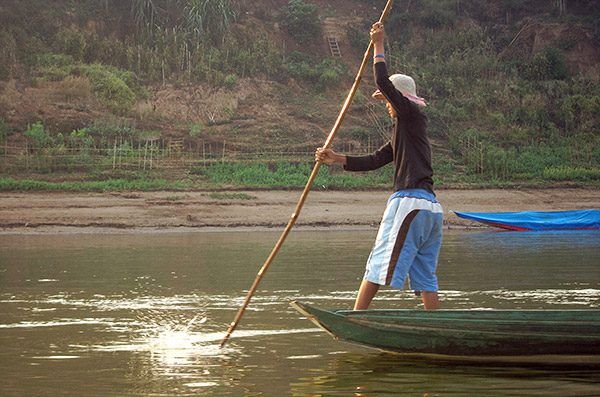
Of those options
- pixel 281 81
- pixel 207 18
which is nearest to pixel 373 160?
pixel 281 81

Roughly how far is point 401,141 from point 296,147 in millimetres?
20170

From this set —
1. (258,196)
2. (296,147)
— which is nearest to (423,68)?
(296,147)

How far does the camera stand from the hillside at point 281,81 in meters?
26.8

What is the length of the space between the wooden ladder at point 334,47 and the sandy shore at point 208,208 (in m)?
11.3

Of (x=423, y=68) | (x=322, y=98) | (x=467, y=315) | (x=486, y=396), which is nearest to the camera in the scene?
(x=486, y=396)

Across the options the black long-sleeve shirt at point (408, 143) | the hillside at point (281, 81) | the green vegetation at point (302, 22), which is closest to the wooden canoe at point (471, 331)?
the black long-sleeve shirt at point (408, 143)

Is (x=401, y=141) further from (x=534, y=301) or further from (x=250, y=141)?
(x=250, y=141)

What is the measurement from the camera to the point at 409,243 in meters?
6.84

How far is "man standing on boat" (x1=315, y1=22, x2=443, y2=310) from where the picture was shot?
682 cm

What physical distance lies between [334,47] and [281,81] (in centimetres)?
352

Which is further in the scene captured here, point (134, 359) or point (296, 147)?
point (296, 147)

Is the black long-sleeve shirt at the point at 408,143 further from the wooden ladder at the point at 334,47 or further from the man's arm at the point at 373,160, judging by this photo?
the wooden ladder at the point at 334,47

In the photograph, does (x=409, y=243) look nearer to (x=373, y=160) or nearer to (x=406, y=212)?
(x=406, y=212)

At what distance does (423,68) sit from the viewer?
33.3 metres
